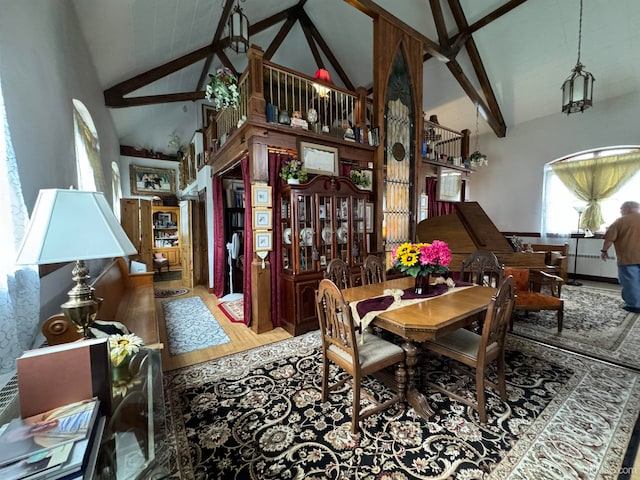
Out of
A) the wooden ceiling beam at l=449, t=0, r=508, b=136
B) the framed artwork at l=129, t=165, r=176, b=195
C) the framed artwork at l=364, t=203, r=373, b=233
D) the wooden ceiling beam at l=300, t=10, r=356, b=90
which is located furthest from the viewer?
the framed artwork at l=129, t=165, r=176, b=195

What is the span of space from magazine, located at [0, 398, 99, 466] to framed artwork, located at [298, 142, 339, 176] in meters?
3.17

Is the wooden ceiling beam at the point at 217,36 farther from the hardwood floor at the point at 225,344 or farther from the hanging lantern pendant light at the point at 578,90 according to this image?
the hanging lantern pendant light at the point at 578,90

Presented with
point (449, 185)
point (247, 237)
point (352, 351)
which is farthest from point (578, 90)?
point (247, 237)

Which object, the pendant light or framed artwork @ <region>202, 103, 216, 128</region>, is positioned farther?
framed artwork @ <region>202, 103, 216, 128</region>

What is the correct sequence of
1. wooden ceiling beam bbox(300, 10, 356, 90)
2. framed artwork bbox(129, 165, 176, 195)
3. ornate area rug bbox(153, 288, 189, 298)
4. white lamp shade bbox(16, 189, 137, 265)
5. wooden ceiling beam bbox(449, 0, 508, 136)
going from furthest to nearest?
framed artwork bbox(129, 165, 176, 195)
wooden ceiling beam bbox(300, 10, 356, 90)
ornate area rug bbox(153, 288, 189, 298)
wooden ceiling beam bbox(449, 0, 508, 136)
white lamp shade bbox(16, 189, 137, 265)

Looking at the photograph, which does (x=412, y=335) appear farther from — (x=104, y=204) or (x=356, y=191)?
(x=356, y=191)

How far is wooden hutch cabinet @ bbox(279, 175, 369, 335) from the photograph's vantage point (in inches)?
131

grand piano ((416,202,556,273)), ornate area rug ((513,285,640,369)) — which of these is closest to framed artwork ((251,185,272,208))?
grand piano ((416,202,556,273))

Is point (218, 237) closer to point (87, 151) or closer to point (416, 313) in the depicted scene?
point (87, 151)

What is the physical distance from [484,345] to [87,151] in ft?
16.8

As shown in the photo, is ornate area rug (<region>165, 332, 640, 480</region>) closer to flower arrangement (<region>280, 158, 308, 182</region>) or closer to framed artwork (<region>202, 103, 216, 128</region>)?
flower arrangement (<region>280, 158, 308, 182</region>)

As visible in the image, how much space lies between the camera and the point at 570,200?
6.28m

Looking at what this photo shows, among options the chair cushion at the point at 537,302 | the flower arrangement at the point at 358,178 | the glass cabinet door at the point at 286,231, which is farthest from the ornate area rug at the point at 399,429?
the flower arrangement at the point at 358,178

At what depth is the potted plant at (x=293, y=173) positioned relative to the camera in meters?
3.30
